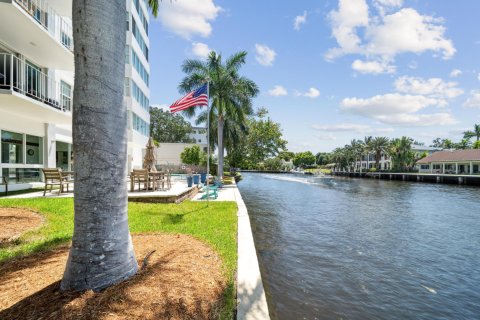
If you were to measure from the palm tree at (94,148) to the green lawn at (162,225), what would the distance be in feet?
5.77

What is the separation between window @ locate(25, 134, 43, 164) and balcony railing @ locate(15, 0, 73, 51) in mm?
5342

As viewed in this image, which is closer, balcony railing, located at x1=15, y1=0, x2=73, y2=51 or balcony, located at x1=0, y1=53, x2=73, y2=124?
balcony, located at x1=0, y1=53, x2=73, y2=124

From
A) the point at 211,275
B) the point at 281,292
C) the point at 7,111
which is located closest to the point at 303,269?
the point at 281,292

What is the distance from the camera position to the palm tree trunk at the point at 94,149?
3408 millimetres

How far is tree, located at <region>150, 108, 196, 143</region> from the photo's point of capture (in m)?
84.1

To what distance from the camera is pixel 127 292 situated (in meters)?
3.51

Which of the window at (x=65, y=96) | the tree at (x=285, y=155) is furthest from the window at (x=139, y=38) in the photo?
the tree at (x=285, y=155)

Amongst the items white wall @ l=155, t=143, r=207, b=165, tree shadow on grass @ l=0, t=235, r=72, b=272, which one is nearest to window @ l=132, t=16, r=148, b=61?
white wall @ l=155, t=143, r=207, b=165

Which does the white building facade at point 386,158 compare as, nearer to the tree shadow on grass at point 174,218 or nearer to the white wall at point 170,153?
the white wall at point 170,153

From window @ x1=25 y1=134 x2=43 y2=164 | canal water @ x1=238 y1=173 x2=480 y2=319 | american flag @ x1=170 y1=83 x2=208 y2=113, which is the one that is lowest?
canal water @ x1=238 y1=173 x2=480 y2=319

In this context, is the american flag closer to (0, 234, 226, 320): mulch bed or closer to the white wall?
(0, 234, 226, 320): mulch bed

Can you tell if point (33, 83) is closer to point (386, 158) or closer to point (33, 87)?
point (33, 87)

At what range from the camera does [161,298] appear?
3.52 m

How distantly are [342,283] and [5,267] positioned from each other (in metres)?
6.40
